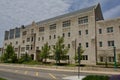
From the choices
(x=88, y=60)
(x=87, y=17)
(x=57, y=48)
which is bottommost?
(x=88, y=60)

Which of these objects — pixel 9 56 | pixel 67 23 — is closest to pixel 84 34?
pixel 67 23

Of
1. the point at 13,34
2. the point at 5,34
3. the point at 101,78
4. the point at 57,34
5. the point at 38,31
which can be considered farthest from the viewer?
the point at 5,34

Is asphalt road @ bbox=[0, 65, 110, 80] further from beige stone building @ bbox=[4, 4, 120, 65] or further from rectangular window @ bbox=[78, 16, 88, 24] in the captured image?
rectangular window @ bbox=[78, 16, 88, 24]

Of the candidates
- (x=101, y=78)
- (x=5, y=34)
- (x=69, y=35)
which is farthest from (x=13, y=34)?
(x=101, y=78)

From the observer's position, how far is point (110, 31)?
48.1 m

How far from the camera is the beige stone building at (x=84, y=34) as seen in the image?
48.1 m

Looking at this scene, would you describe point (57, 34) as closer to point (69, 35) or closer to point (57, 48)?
point (69, 35)

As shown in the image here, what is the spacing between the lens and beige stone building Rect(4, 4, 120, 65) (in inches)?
1893

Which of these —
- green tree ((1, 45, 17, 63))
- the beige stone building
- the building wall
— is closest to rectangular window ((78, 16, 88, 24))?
the beige stone building

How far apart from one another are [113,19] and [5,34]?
66.8 metres

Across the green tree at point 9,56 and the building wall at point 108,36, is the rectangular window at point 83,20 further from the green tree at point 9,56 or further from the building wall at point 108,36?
the green tree at point 9,56

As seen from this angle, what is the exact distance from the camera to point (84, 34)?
5375cm

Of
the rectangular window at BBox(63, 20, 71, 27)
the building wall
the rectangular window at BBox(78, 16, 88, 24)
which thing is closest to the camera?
the building wall

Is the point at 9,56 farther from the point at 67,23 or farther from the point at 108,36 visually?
the point at 108,36
